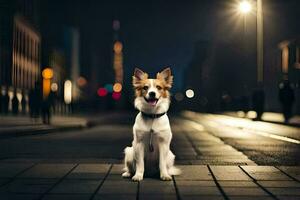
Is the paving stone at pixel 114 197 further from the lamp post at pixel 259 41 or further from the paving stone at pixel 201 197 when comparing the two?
the lamp post at pixel 259 41

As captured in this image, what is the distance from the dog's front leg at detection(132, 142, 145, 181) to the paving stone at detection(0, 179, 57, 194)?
3.62 feet

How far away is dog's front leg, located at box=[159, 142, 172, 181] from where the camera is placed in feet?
23.6

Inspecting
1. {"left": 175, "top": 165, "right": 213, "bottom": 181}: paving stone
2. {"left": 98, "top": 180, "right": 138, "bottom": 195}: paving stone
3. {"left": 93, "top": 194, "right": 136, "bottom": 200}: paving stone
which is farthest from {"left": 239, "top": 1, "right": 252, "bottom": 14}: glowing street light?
{"left": 93, "top": 194, "right": 136, "bottom": 200}: paving stone

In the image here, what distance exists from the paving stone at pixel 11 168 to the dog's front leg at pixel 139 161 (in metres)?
1.89

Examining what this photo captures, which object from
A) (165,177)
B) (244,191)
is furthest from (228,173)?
(244,191)

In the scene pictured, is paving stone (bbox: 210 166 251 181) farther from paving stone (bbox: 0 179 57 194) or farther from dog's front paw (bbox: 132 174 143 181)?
paving stone (bbox: 0 179 57 194)

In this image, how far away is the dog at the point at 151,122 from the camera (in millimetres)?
7059

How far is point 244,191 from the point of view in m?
6.66

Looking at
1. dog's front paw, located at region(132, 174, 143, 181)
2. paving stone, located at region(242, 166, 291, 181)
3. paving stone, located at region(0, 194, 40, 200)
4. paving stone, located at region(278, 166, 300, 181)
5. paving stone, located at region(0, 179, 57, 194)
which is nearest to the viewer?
paving stone, located at region(0, 194, 40, 200)

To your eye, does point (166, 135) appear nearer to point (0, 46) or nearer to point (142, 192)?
point (142, 192)

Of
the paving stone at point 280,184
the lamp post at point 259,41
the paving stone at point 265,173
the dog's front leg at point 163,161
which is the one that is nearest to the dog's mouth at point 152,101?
the dog's front leg at point 163,161

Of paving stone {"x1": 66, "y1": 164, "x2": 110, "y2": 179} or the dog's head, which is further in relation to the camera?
paving stone {"x1": 66, "y1": 164, "x2": 110, "y2": 179}

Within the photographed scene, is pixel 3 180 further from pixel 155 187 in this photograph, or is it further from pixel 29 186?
pixel 155 187


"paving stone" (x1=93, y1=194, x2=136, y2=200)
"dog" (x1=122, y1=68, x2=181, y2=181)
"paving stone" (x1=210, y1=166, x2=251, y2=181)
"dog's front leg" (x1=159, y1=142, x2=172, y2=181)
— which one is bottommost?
"paving stone" (x1=93, y1=194, x2=136, y2=200)
